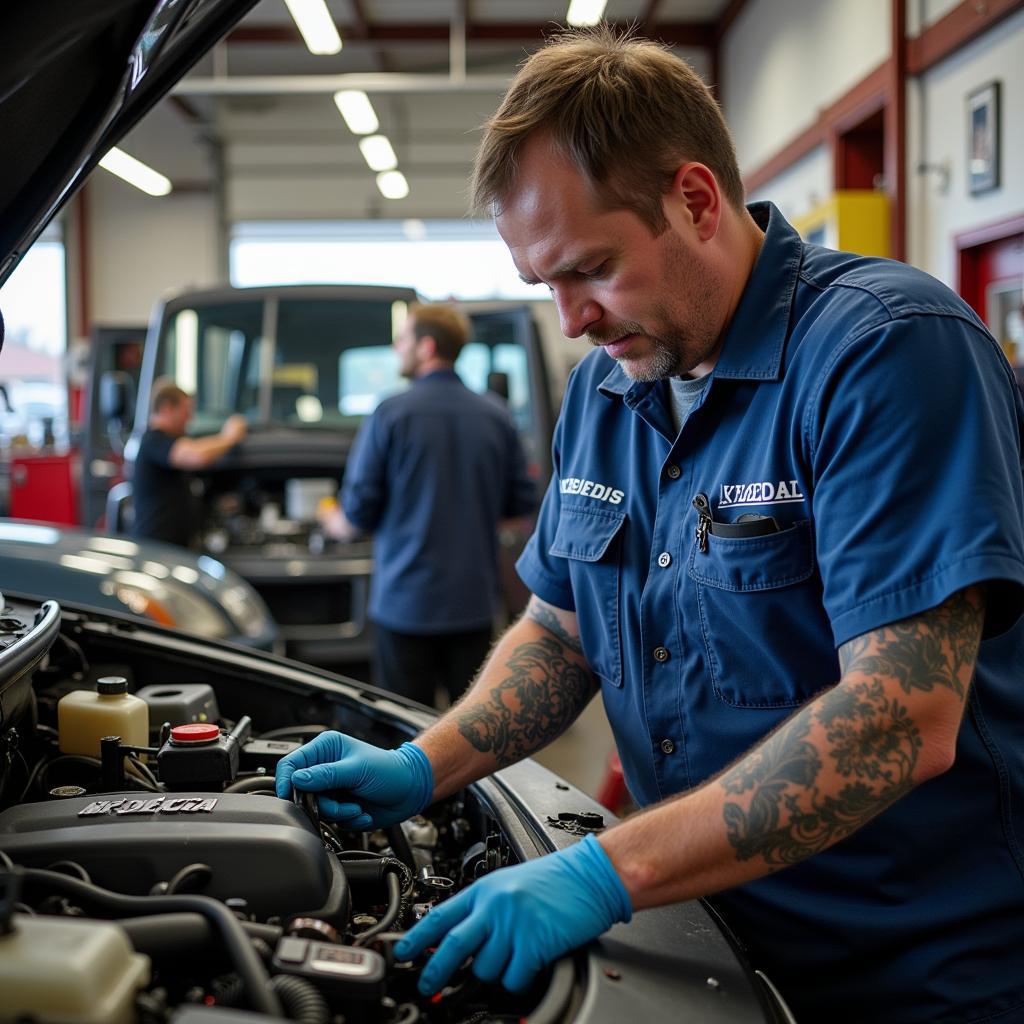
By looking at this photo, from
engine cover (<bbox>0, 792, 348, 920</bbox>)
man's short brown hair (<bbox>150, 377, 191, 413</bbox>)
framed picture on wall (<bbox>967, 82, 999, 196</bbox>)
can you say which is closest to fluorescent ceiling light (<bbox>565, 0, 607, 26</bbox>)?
framed picture on wall (<bbox>967, 82, 999, 196</bbox>)

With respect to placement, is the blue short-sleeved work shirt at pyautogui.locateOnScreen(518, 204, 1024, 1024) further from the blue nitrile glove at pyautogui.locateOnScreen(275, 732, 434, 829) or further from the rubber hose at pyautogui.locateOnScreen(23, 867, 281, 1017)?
the rubber hose at pyautogui.locateOnScreen(23, 867, 281, 1017)

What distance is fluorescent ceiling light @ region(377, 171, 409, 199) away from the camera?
40.6 ft

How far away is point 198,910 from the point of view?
39.3 inches

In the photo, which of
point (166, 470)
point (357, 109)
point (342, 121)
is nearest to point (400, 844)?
point (166, 470)

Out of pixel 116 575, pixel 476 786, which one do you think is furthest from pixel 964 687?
pixel 116 575

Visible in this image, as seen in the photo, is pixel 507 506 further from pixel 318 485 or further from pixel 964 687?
pixel 964 687

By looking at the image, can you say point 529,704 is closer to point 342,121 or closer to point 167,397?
point 167,397

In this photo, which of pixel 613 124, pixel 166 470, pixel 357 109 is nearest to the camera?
pixel 613 124

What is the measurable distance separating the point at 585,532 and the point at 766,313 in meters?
0.39

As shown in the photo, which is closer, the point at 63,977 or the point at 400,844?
the point at 63,977

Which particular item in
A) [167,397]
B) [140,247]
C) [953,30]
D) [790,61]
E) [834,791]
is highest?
[790,61]

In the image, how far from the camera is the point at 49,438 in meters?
10.9

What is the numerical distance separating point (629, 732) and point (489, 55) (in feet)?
36.1

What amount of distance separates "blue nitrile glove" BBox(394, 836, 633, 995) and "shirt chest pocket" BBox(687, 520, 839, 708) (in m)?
0.32
